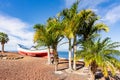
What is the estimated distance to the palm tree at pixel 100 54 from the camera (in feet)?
62.9

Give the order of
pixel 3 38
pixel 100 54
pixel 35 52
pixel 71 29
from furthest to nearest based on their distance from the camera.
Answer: pixel 3 38 → pixel 35 52 → pixel 71 29 → pixel 100 54

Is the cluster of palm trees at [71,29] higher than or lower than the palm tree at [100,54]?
higher

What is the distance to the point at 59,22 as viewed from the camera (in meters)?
26.8

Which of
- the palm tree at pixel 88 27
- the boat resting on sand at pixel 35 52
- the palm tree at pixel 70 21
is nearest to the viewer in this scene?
the palm tree at pixel 70 21

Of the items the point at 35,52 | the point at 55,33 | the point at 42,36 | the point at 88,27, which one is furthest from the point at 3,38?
the point at 88,27

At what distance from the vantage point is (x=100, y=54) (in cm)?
1980

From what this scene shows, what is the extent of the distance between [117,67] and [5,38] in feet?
117

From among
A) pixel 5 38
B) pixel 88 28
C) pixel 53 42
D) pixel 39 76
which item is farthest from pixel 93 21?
pixel 5 38

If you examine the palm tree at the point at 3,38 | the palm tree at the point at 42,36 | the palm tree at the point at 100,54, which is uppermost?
the palm tree at the point at 3,38

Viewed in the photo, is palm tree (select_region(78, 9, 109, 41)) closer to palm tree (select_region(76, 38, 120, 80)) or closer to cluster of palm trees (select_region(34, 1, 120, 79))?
cluster of palm trees (select_region(34, 1, 120, 79))

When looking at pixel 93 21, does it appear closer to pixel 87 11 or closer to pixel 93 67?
pixel 87 11

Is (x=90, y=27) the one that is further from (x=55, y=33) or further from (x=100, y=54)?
(x=100, y=54)

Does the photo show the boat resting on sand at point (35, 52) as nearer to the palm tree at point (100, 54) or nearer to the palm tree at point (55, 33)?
the palm tree at point (55, 33)

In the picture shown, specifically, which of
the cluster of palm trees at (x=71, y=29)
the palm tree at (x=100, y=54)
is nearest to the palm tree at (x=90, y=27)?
the cluster of palm trees at (x=71, y=29)
